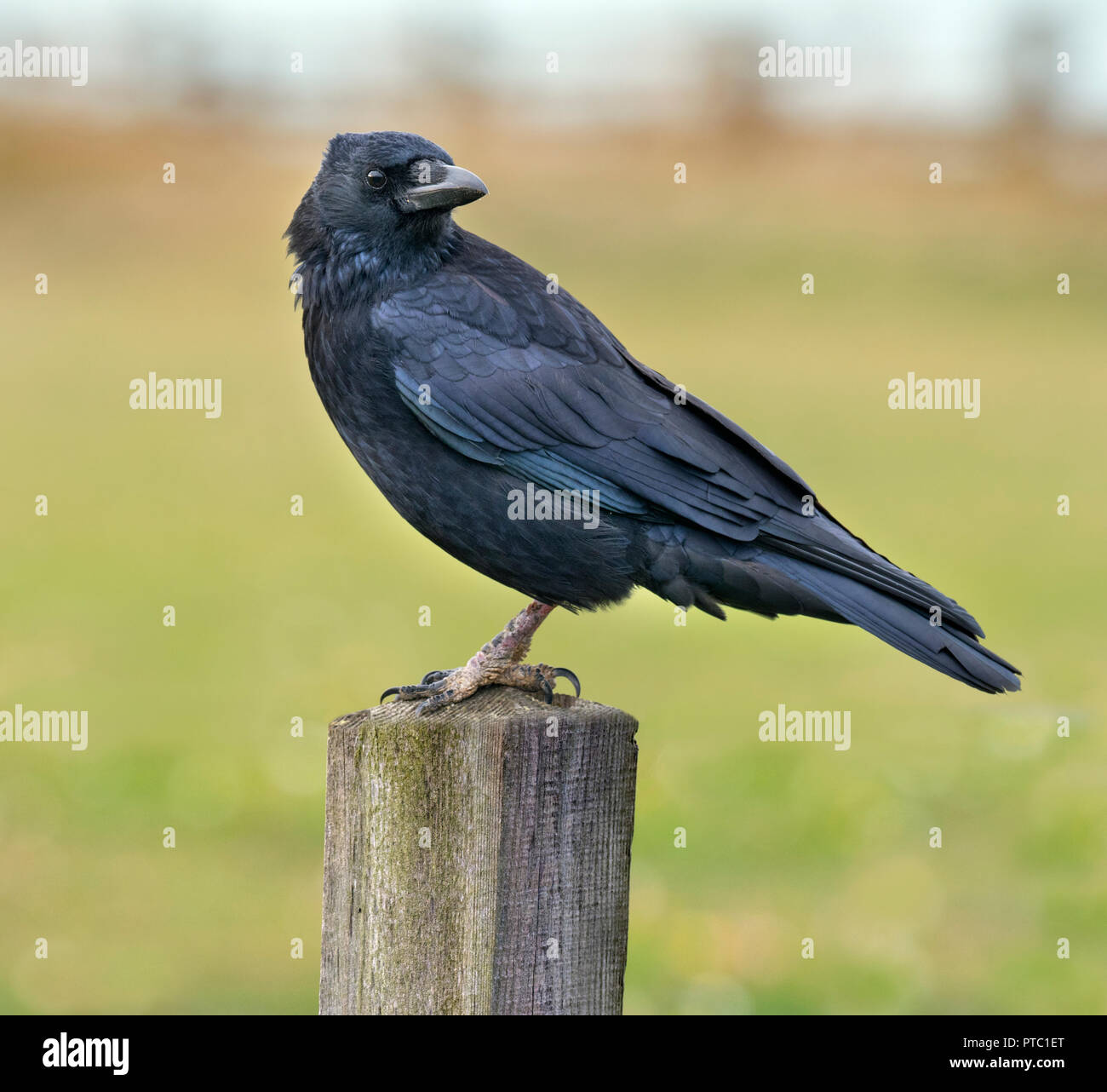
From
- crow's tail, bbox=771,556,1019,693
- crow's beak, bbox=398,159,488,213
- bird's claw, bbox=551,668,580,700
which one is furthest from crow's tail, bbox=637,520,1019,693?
crow's beak, bbox=398,159,488,213

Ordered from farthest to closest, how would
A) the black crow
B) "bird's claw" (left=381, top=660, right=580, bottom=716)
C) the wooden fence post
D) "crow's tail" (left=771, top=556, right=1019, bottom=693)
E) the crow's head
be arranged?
the crow's head → the black crow → "bird's claw" (left=381, top=660, right=580, bottom=716) → "crow's tail" (left=771, top=556, right=1019, bottom=693) → the wooden fence post

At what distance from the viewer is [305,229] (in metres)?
4.51

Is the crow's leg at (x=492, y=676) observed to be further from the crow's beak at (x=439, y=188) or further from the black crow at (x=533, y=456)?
the crow's beak at (x=439, y=188)

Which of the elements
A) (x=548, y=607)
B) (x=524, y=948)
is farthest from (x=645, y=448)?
(x=524, y=948)

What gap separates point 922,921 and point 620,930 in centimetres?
348

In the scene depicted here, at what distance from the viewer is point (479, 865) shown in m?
2.82

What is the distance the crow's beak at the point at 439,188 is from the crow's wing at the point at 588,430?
25cm

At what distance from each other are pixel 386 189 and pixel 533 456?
3.21ft

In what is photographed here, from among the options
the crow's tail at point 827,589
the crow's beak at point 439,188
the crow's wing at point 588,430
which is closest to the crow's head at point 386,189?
the crow's beak at point 439,188

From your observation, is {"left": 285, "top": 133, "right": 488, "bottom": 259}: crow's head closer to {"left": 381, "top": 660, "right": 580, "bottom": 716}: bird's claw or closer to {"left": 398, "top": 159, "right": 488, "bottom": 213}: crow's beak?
{"left": 398, "top": 159, "right": 488, "bottom": 213}: crow's beak

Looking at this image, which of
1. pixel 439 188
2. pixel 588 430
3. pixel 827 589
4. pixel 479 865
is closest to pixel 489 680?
pixel 588 430

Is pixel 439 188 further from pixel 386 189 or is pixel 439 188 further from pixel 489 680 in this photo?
pixel 489 680

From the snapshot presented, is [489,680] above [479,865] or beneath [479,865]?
above

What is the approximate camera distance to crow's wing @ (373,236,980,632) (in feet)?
13.3
